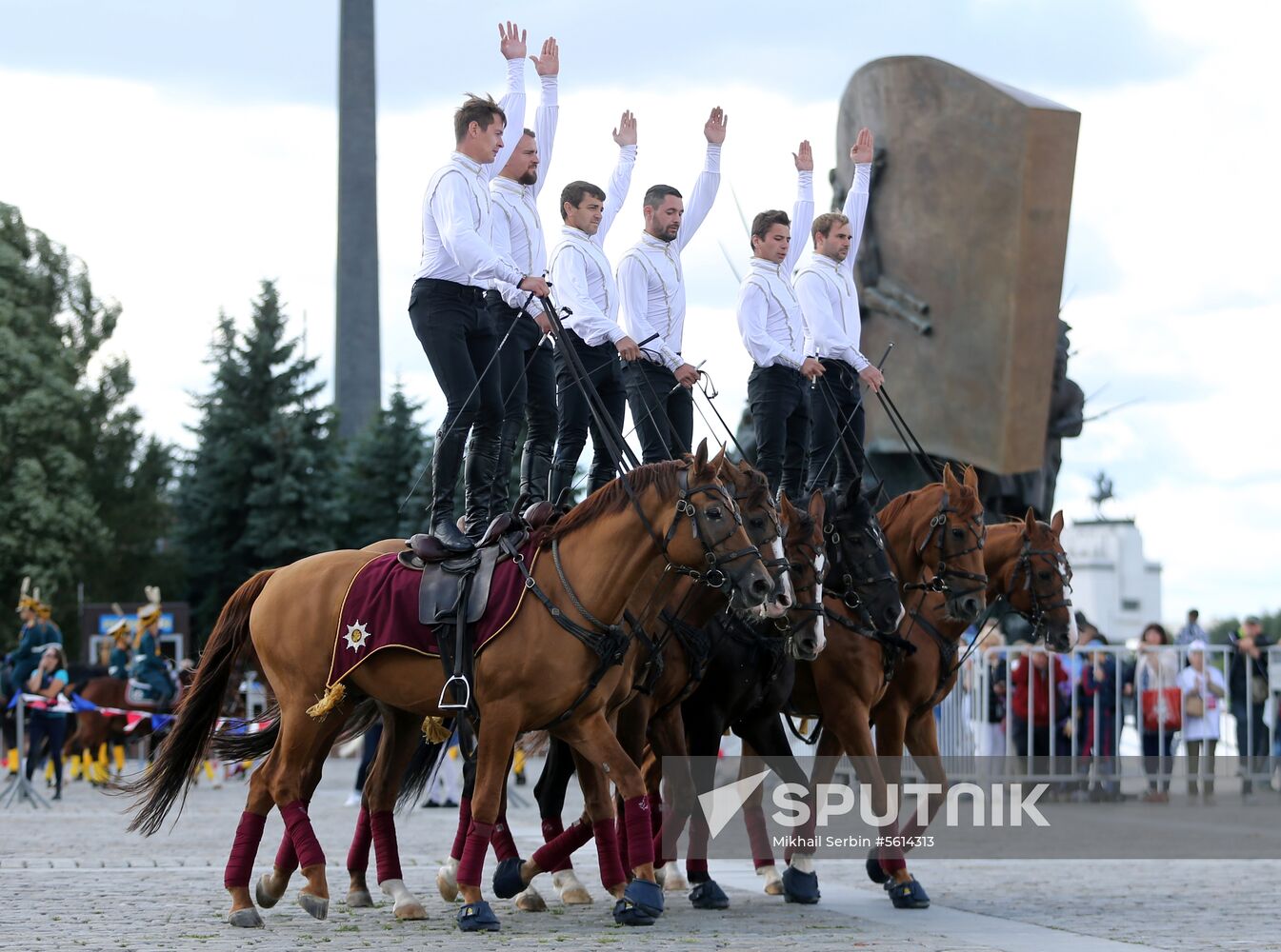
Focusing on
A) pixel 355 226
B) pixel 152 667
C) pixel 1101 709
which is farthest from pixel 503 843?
pixel 355 226

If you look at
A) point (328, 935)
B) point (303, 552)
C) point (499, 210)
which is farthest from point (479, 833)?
point (303, 552)

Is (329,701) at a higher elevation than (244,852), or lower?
higher

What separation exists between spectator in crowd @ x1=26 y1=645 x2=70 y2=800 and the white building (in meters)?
31.6

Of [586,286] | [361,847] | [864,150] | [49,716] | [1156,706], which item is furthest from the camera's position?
[49,716]

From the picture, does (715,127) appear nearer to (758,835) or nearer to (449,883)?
(758,835)

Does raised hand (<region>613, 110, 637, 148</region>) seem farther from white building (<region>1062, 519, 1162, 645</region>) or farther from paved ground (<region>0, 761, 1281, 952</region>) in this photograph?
white building (<region>1062, 519, 1162, 645</region>)

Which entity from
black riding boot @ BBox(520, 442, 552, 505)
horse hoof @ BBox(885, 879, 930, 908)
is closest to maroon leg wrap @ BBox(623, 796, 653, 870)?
horse hoof @ BBox(885, 879, 930, 908)

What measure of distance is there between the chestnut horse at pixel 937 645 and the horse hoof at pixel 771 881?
0.67 m

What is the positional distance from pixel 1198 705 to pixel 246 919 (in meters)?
12.1

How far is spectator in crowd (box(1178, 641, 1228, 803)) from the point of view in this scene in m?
19.2

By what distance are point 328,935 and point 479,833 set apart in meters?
0.90

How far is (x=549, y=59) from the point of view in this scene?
12180 millimetres

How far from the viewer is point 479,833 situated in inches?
375

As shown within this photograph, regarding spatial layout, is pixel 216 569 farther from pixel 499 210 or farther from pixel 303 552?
pixel 499 210
